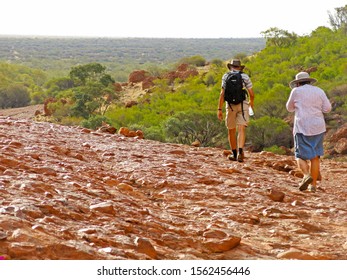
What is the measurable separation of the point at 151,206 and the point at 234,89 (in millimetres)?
3027

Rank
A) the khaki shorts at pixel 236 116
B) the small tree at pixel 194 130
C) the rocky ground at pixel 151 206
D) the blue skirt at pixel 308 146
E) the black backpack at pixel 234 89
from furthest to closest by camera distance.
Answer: the small tree at pixel 194 130 → the khaki shorts at pixel 236 116 → the black backpack at pixel 234 89 → the blue skirt at pixel 308 146 → the rocky ground at pixel 151 206

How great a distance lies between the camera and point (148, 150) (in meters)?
8.50

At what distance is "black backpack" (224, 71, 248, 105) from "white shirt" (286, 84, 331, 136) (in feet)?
4.22

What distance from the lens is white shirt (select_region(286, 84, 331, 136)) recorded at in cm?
662

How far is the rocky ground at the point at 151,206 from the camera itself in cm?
387

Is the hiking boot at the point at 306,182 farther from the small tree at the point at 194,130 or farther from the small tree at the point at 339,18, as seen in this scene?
the small tree at the point at 339,18

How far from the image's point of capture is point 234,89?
26.0ft

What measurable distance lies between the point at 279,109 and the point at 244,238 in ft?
62.2

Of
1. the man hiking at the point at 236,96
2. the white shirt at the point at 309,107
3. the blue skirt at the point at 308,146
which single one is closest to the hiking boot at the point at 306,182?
the blue skirt at the point at 308,146

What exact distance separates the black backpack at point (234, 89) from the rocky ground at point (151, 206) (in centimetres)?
86

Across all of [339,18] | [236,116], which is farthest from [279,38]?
[236,116]

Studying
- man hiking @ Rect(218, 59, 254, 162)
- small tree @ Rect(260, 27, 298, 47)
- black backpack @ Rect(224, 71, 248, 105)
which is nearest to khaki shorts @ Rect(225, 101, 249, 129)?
man hiking @ Rect(218, 59, 254, 162)

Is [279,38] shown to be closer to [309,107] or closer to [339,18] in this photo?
[339,18]

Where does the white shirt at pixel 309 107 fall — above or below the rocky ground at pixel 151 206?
above
